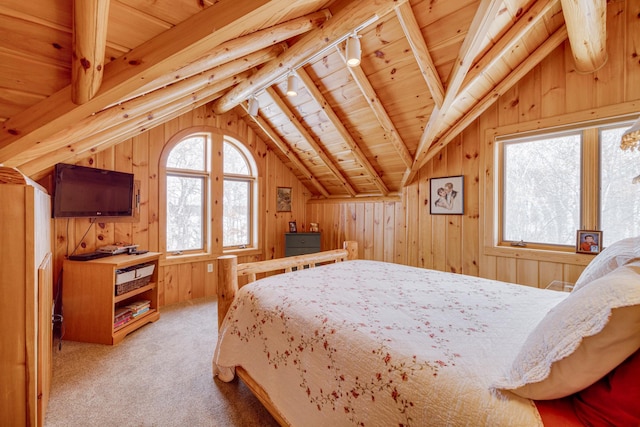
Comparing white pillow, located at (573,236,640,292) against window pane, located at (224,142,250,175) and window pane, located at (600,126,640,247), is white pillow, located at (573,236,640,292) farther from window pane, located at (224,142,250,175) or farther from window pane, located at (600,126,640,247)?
window pane, located at (224,142,250,175)

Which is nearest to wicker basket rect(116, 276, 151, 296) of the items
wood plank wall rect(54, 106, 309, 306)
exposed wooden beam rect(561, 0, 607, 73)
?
wood plank wall rect(54, 106, 309, 306)

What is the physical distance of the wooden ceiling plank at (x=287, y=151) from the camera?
387 cm

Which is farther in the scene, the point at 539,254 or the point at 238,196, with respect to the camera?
the point at 238,196

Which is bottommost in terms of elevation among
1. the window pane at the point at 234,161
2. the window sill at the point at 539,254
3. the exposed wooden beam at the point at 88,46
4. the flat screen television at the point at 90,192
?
the window sill at the point at 539,254

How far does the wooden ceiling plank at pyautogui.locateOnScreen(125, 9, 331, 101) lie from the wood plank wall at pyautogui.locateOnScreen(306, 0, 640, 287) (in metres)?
2.13

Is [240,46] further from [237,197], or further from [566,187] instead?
[566,187]

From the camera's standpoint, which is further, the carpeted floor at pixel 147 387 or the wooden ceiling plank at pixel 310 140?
the wooden ceiling plank at pixel 310 140

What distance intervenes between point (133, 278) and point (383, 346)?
102 inches

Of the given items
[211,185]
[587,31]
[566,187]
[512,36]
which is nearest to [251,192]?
[211,185]

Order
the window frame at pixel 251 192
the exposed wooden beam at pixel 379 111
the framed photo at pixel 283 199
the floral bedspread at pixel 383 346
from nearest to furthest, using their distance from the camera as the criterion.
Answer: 1. the floral bedspread at pixel 383 346
2. the exposed wooden beam at pixel 379 111
3. the window frame at pixel 251 192
4. the framed photo at pixel 283 199

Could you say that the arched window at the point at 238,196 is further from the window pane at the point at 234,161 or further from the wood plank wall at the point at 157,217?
the wood plank wall at the point at 157,217

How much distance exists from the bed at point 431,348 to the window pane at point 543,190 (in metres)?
1.42

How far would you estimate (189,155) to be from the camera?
12.2ft

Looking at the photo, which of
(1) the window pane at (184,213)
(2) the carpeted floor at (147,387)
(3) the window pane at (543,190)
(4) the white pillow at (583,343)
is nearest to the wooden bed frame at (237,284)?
(2) the carpeted floor at (147,387)
